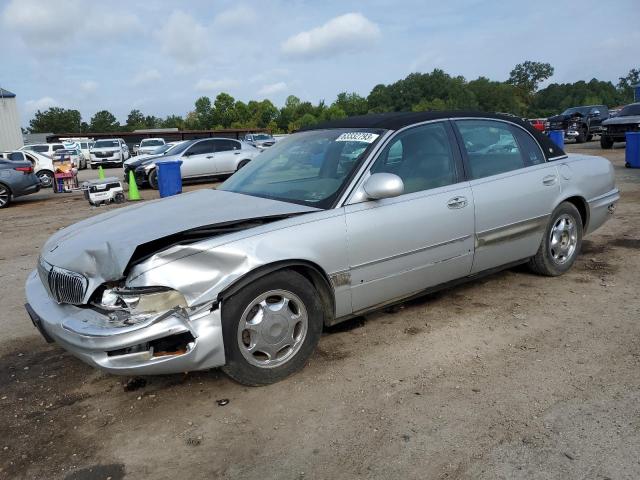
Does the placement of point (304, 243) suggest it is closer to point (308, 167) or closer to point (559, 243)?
point (308, 167)

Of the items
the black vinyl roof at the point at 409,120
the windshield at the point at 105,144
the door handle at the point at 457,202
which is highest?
the windshield at the point at 105,144

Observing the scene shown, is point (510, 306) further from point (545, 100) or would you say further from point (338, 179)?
point (545, 100)

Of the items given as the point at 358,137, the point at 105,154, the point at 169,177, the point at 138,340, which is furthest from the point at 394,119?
the point at 105,154

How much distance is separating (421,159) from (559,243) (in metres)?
1.83

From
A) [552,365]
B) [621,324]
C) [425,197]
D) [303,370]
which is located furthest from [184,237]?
[621,324]

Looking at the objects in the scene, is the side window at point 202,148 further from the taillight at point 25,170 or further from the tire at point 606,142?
the tire at point 606,142

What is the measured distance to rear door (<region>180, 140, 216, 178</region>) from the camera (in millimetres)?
16094

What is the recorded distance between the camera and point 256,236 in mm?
3096

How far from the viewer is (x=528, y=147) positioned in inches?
185

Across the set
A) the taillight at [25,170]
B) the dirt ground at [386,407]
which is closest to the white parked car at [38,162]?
the taillight at [25,170]

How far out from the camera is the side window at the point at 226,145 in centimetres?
1686

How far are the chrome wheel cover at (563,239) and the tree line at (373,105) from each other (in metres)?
73.0

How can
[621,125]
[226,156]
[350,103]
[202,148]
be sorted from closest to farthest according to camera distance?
[202,148] → [226,156] → [621,125] → [350,103]

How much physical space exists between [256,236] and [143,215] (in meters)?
1.03
